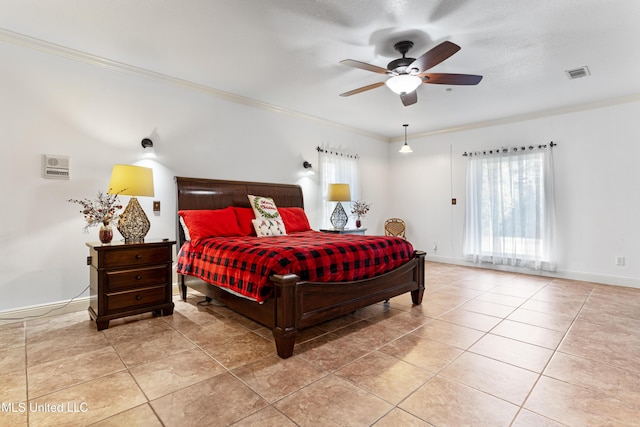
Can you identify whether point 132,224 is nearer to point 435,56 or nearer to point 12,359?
point 12,359

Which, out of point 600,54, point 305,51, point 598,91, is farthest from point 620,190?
point 305,51

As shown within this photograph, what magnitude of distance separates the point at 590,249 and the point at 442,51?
4.10 m

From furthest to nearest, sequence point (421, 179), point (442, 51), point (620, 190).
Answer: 1. point (421, 179)
2. point (620, 190)
3. point (442, 51)

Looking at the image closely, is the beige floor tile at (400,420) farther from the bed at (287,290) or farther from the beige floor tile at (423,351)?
the bed at (287,290)

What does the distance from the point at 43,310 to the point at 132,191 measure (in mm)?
1408

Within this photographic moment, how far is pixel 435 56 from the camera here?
2541 mm

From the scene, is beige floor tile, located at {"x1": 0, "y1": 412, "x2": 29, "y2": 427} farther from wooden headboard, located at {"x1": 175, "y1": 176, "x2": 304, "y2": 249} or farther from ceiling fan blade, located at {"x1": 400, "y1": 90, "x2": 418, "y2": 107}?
ceiling fan blade, located at {"x1": 400, "y1": 90, "x2": 418, "y2": 107}

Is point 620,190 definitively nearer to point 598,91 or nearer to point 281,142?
point 598,91

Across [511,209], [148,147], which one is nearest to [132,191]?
[148,147]

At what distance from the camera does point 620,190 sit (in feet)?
14.4

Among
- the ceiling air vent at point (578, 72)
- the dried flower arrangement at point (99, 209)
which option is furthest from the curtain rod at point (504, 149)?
the dried flower arrangement at point (99, 209)

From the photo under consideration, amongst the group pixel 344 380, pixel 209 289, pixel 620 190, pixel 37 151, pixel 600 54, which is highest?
pixel 600 54

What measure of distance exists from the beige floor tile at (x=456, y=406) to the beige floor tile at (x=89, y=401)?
149 cm

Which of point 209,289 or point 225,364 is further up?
point 209,289
